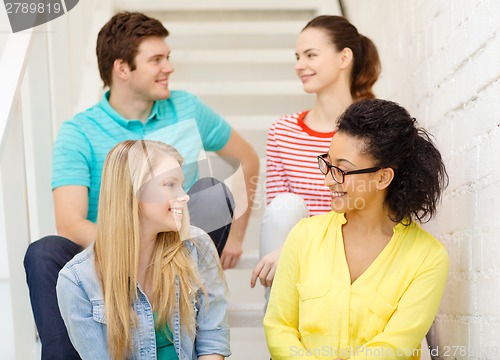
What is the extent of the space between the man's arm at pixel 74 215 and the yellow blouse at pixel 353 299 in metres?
0.56

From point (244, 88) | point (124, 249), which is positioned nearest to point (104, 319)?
point (124, 249)

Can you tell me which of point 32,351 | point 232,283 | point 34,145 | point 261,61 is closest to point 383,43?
point 261,61

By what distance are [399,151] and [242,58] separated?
5.55ft

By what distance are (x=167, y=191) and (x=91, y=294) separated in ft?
0.87

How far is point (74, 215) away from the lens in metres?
2.08

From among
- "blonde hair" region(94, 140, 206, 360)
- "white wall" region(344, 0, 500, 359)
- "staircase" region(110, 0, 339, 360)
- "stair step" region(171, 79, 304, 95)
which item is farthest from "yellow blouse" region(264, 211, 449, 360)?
"stair step" region(171, 79, 304, 95)

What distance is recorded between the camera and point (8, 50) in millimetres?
2158

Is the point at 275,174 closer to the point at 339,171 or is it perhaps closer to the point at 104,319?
the point at 339,171

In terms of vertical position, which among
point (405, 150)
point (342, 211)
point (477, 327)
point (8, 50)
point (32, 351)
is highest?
point (8, 50)

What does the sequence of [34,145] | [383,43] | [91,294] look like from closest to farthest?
[91,294], [34,145], [383,43]

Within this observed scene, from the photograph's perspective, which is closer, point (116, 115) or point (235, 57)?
point (116, 115)

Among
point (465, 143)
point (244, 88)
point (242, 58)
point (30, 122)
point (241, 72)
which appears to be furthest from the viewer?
point (241, 72)

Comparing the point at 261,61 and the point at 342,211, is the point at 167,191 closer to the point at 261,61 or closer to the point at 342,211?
the point at 342,211

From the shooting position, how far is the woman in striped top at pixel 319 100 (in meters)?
2.14
